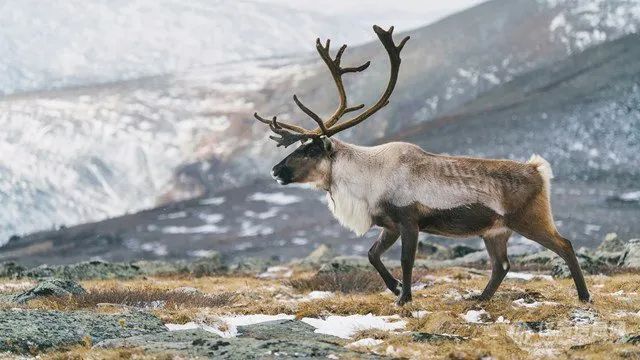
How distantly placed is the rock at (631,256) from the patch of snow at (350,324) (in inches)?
441

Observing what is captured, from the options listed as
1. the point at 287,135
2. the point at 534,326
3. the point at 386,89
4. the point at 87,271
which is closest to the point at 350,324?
the point at 534,326

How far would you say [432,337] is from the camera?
819 centimetres

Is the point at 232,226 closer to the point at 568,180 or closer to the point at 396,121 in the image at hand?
the point at 396,121

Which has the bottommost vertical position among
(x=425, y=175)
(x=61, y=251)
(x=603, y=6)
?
(x=61, y=251)

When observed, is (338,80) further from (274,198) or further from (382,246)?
(274,198)

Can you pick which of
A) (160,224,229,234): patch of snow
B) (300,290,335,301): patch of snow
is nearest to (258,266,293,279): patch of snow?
(300,290,335,301): patch of snow

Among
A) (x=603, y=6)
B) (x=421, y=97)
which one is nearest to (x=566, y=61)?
(x=603, y=6)

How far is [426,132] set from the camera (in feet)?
246

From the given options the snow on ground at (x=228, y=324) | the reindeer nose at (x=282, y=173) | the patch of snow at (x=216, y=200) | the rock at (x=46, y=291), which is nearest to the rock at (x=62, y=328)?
the snow on ground at (x=228, y=324)

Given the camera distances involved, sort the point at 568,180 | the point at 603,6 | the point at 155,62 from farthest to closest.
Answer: the point at 155,62
the point at 603,6
the point at 568,180

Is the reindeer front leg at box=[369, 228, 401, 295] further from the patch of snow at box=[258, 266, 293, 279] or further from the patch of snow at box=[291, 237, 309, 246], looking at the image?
the patch of snow at box=[291, 237, 309, 246]

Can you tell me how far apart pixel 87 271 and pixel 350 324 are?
12.4 meters

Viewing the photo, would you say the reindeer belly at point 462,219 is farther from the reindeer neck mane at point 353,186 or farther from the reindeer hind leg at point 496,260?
the reindeer neck mane at point 353,186

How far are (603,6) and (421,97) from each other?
19.2 m
